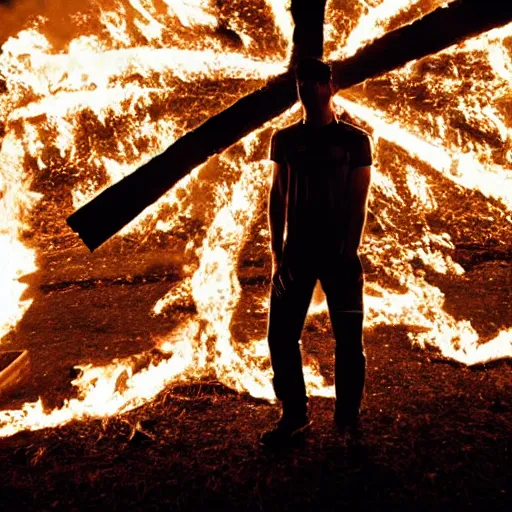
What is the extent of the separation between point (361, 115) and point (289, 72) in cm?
147

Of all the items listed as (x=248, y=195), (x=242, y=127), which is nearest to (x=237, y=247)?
(x=248, y=195)

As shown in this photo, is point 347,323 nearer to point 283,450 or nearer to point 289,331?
point 289,331

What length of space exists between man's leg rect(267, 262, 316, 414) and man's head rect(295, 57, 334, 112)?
105cm

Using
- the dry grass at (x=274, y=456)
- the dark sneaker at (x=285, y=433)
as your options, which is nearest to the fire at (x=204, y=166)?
the dry grass at (x=274, y=456)

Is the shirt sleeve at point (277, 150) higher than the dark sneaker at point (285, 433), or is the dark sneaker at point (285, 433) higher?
the shirt sleeve at point (277, 150)

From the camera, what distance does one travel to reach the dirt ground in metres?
2.97

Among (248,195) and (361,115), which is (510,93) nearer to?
(361,115)

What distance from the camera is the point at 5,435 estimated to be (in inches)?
152

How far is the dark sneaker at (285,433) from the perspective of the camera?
338cm

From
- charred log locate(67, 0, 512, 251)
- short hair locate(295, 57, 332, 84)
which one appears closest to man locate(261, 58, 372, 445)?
short hair locate(295, 57, 332, 84)

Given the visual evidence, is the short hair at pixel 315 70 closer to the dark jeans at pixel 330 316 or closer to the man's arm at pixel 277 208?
the man's arm at pixel 277 208

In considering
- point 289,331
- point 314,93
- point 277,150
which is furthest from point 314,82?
point 289,331

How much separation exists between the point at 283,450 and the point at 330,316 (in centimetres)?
101

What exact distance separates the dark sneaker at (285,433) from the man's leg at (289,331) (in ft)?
0.39
